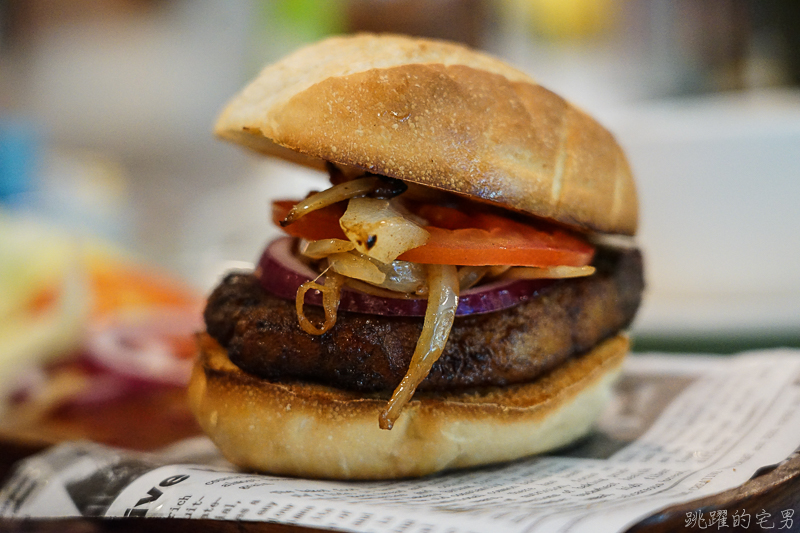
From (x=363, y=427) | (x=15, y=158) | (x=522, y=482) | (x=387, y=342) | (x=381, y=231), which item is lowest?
(x=522, y=482)

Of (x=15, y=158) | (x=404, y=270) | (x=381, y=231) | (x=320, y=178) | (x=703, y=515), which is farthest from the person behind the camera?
(x=320, y=178)

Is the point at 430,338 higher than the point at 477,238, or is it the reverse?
the point at 477,238

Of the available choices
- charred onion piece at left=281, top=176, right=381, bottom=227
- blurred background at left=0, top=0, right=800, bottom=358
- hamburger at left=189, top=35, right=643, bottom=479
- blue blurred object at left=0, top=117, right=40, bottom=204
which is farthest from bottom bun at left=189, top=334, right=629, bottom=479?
blue blurred object at left=0, top=117, right=40, bottom=204

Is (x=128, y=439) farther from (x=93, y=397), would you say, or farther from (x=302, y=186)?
(x=302, y=186)

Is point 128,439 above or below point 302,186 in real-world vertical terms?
below

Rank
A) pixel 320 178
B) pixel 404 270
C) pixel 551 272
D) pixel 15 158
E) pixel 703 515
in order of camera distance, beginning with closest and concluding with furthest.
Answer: pixel 703 515, pixel 404 270, pixel 551 272, pixel 15 158, pixel 320 178

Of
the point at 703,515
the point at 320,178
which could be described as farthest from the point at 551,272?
the point at 320,178

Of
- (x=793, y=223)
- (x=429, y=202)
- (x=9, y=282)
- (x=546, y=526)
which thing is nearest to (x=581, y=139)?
(x=429, y=202)
